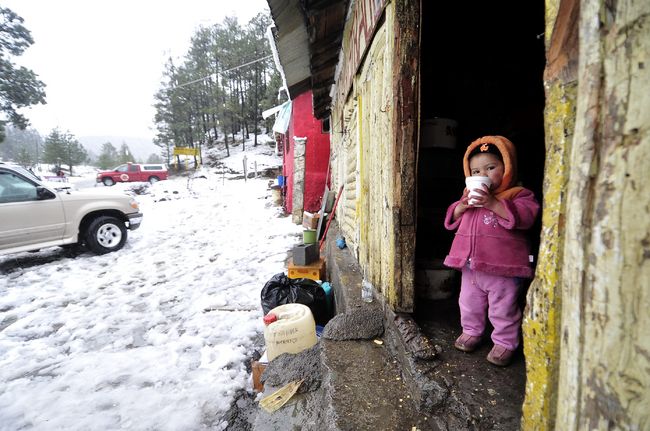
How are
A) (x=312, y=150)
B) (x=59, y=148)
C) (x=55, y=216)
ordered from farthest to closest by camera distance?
(x=59, y=148) → (x=312, y=150) → (x=55, y=216)

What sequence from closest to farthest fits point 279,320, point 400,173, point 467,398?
point 467,398 < point 400,173 < point 279,320

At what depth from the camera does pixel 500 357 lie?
155 centimetres

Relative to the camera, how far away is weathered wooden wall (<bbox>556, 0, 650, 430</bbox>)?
548 mm

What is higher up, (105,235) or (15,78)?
(15,78)

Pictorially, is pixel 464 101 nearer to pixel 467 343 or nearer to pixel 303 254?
pixel 467 343

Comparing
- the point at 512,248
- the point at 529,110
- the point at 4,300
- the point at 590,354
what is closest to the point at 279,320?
the point at 512,248

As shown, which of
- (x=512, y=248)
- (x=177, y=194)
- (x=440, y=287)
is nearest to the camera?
(x=512, y=248)

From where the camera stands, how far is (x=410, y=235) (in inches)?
75.5

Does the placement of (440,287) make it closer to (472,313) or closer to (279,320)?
(472,313)

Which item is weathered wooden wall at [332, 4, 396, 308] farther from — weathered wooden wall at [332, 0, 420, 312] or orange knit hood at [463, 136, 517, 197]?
orange knit hood at [463, 136, 517, 197]

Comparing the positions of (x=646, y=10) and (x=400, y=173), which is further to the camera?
(x=400, y=173)

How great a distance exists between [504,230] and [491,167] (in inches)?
13.6

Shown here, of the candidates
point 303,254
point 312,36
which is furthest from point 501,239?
point 312,36

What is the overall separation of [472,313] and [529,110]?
7.34 feet
